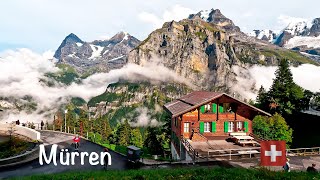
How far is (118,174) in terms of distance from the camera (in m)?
22.3

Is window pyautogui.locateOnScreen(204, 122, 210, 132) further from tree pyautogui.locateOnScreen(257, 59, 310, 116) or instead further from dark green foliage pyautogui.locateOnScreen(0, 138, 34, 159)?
→ tree pyautogui.locateOnScreen(257, 59, 310, 116)

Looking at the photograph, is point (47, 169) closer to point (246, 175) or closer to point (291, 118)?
point (246, 175)

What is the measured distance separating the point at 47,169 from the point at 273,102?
54.2 metres

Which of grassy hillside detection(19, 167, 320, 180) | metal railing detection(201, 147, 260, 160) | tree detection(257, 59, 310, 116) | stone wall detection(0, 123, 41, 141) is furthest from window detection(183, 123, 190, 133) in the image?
tree detection(257, 59, 310, 116)

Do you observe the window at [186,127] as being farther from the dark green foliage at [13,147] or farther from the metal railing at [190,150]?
the dark green foliage at [13,147]

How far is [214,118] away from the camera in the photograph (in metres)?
43.2

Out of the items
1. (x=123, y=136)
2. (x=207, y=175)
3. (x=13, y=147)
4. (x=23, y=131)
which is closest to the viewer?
(x=207, y=175)

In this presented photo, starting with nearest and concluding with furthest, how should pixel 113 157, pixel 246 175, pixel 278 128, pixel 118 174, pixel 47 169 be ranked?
pixel 246 175
pixel 118 174
pixel 47 169
pixel 113 157
pixel 278 128

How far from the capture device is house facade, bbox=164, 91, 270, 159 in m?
42.3

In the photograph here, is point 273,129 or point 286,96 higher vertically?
point 286,96

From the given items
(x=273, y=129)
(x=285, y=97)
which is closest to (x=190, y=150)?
(x=273, y=129)

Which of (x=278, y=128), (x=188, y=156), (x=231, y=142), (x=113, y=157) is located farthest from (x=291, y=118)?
(x=113, y=157)

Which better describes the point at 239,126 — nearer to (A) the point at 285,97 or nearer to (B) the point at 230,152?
(B) the point at 230,152

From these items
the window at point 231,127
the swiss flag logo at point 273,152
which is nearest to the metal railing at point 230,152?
Result: the window at point 231,127
